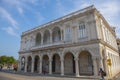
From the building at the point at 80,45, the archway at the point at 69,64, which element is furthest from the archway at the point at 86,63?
the archway at the point at 69,64

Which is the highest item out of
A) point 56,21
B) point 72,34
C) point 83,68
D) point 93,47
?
point 56,21

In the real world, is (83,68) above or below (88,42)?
below

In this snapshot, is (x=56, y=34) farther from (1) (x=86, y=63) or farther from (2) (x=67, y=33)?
(1) (x=86, y=63)

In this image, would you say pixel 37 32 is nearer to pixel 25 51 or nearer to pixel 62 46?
pixel 25 51

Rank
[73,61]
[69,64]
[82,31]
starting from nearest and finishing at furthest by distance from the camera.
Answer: [82,31]
[73,61]
[69,64]

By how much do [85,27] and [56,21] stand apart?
6598 millimetres

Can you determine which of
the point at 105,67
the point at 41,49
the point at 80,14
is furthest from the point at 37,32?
the point at 105,67

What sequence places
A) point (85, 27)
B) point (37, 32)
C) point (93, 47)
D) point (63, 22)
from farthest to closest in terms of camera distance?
point (37, 32)
point (63, 22)
point (85, 27)
point (93, 47)

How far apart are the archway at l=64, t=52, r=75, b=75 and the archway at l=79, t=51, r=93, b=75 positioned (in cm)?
168

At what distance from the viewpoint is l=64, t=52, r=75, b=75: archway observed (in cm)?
1992

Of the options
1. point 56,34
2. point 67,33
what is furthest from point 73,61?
point 56,34

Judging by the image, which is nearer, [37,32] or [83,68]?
[83,68]

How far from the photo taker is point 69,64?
2030 cm

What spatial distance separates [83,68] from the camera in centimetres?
1850
